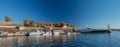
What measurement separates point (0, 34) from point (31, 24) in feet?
231

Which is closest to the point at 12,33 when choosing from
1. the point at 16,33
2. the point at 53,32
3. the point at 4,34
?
the point at 16,33

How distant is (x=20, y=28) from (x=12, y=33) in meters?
25.7

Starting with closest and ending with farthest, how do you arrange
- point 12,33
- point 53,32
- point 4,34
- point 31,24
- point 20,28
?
point 4,34, point 12,33, point 20,28, point 53,32, point 31,24

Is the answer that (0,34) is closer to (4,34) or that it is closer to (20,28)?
(4,34)

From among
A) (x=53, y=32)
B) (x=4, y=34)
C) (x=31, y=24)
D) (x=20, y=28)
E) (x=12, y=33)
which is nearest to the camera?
(x=4, y=34)

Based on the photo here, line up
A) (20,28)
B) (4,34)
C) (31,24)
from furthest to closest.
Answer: (31,24)
(20,28)
(4,34)

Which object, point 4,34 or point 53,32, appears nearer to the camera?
point 4,34

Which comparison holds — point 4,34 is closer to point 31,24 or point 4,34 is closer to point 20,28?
point 20,28

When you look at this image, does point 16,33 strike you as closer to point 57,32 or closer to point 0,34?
point 0,34

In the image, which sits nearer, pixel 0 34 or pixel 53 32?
pixel 0 34

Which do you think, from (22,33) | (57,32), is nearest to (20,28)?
(22,33)

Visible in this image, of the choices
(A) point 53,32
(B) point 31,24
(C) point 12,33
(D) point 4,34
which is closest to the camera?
(D) point 4,34

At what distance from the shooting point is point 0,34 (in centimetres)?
13025

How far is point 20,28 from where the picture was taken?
16912 cm
